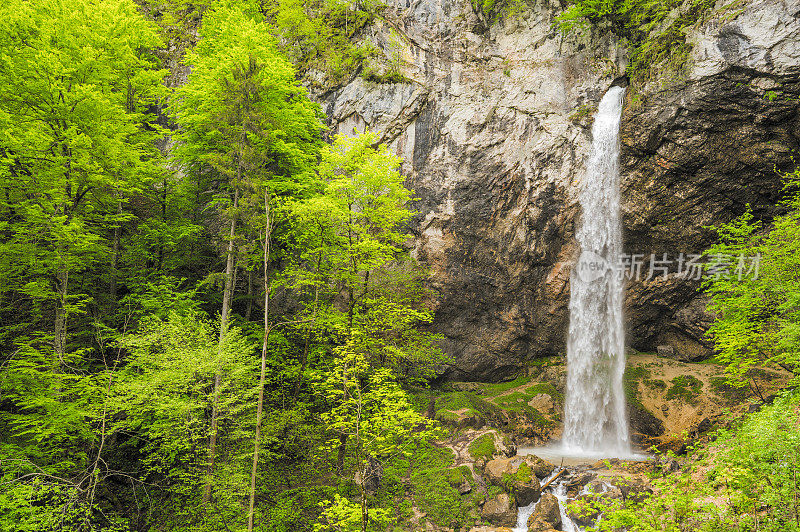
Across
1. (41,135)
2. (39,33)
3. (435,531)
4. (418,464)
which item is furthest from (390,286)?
(39,33)

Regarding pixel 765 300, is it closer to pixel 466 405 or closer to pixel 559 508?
pixel 559 508

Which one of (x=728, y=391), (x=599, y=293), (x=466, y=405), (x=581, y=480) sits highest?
(x=599, y=293)

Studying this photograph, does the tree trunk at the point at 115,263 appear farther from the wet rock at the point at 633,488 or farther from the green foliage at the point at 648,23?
the green foliage at the point at 648,23

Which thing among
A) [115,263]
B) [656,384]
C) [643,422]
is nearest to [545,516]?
[643,422]

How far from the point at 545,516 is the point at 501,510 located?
1218 mm

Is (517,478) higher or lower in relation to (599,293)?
lower

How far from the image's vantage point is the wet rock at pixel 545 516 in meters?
11.5

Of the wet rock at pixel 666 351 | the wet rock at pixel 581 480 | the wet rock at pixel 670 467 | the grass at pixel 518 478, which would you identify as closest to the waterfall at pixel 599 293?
the wet rock at pixel 666 351

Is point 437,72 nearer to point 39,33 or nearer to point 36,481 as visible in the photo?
point 39,33

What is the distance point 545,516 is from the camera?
1158cm

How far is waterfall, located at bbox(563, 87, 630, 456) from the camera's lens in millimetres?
19219

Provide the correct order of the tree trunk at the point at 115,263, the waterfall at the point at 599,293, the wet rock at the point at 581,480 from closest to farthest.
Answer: the wet rock at the point at 581,480 < the tree trunk at the point at 115,263 < the waterfall at the point at 599,293

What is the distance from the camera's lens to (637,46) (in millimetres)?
19781

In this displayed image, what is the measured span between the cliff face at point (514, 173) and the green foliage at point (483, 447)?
5792 millimetres
